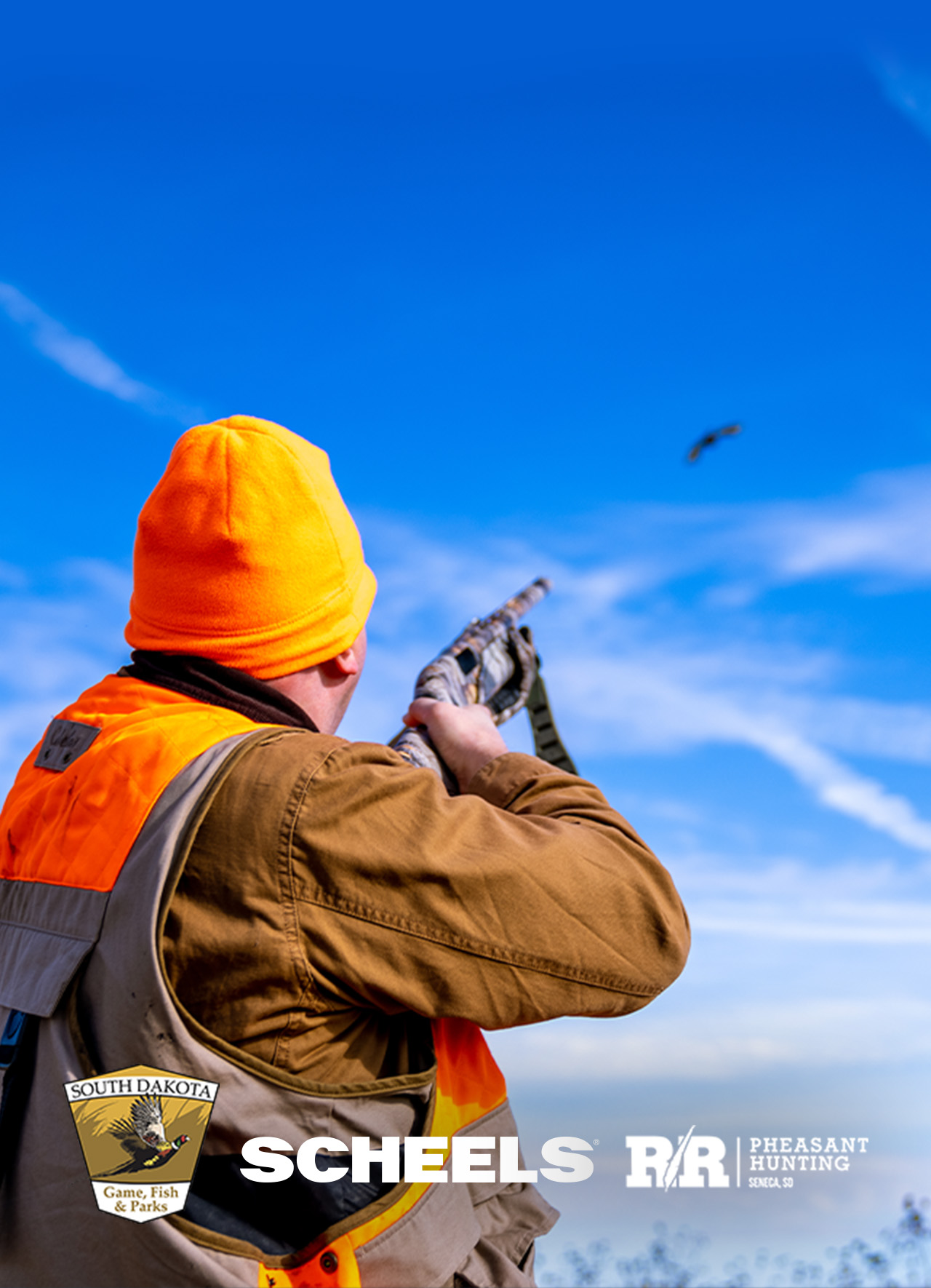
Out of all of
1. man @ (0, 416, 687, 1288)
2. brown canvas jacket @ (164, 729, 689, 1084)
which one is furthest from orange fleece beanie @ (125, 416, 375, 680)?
brown canvas jacket @ (164, 729, 689, 1084)

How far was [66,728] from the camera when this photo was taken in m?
3.02

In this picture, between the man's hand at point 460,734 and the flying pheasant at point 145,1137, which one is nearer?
the flying pheasant at point 145,1137

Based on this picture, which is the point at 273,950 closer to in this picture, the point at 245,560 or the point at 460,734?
the point at 245,560

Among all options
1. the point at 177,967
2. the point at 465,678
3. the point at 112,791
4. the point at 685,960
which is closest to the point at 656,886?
the point at 685,960

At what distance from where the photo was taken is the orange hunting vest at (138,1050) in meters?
2.49

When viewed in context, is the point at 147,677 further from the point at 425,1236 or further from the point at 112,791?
the point at 425,1236

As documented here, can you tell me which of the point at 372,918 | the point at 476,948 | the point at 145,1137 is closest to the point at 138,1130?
the point at 145,1137

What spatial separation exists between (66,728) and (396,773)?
948mm

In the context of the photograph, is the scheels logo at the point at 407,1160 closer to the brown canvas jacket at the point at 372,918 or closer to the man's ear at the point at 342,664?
the brown canvas jacket at the point at 372,918

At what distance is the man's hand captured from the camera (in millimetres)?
3516

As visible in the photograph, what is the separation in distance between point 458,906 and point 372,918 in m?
0.20

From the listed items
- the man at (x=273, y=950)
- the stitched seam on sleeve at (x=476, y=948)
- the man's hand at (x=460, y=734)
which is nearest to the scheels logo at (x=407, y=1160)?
the man at (x=273, y=950)

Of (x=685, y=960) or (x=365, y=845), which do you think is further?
(x=685, y=960)

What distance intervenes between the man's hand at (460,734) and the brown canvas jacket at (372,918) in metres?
0.68
